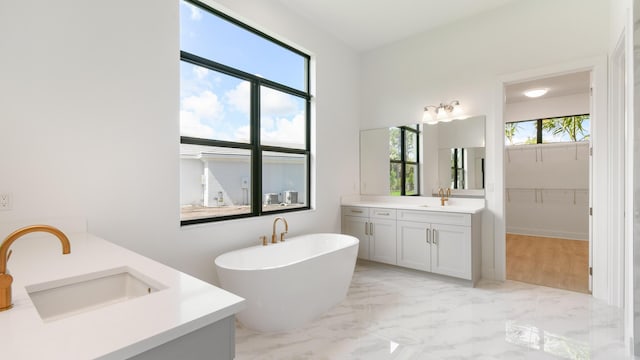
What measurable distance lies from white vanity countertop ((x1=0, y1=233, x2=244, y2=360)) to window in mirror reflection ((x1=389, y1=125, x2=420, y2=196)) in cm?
353

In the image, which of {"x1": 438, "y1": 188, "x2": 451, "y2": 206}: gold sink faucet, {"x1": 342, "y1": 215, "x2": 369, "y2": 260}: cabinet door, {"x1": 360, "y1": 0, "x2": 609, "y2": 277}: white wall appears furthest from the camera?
{"x1": 342, "y1": 215, "x2": 369, "y2": 260}: cabinet door

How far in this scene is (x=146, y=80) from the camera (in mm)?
2217

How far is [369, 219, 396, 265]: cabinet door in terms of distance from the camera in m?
3.81

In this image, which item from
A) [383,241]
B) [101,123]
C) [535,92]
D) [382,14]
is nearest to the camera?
[101,123]

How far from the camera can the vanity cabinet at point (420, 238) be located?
3.30m

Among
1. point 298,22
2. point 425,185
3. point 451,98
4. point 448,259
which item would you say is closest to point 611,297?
point 448,259

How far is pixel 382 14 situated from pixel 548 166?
15.3 feet

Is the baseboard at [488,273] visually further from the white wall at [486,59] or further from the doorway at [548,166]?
the doorway at [548,166]

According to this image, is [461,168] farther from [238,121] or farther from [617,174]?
[238,121]

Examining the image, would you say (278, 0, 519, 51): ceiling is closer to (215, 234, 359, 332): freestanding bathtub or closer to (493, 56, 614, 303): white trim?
(493, 56, 614, 303): white trim

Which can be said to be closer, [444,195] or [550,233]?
[444,195]

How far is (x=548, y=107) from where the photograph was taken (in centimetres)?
594

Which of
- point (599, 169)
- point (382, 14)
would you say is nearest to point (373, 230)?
point (599, 169)

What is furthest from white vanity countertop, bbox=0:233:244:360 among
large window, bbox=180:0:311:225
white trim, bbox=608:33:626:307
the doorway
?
the doorway
